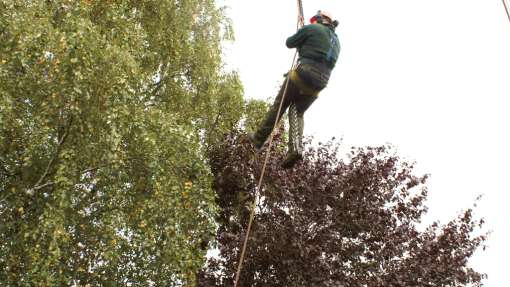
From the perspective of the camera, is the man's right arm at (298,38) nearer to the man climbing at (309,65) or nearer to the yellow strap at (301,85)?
the man climbing at (309,65)

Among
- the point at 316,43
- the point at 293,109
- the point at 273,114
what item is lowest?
the point at 273,114

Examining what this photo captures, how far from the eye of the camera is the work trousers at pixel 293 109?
6780mm

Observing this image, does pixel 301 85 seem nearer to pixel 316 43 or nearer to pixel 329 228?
pixel 316 43

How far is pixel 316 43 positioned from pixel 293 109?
0.95m

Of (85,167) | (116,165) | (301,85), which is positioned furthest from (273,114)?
(85,167)

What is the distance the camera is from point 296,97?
22.9ft

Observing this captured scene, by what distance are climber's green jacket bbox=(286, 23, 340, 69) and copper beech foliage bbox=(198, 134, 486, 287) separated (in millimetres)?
7364

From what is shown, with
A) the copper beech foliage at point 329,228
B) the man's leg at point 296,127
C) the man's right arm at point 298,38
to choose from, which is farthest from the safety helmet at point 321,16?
the copper beech foliage at point 329,228

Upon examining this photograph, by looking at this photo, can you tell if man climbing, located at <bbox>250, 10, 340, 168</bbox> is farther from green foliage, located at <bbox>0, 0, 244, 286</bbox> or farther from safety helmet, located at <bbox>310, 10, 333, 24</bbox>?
green foliage, located at <bbox>0, 0, 244, 286</bbox>

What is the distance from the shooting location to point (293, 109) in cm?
707

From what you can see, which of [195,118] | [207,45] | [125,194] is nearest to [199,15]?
[207,45]

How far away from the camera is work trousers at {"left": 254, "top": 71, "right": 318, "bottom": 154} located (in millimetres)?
6780

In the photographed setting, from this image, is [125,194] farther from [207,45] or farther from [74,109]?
[207,45]

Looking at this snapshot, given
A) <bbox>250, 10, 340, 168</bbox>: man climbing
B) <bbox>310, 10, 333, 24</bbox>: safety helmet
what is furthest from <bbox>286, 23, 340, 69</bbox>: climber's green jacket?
<bbox>310, 10, 333, 24</bbox>: safety helmet
